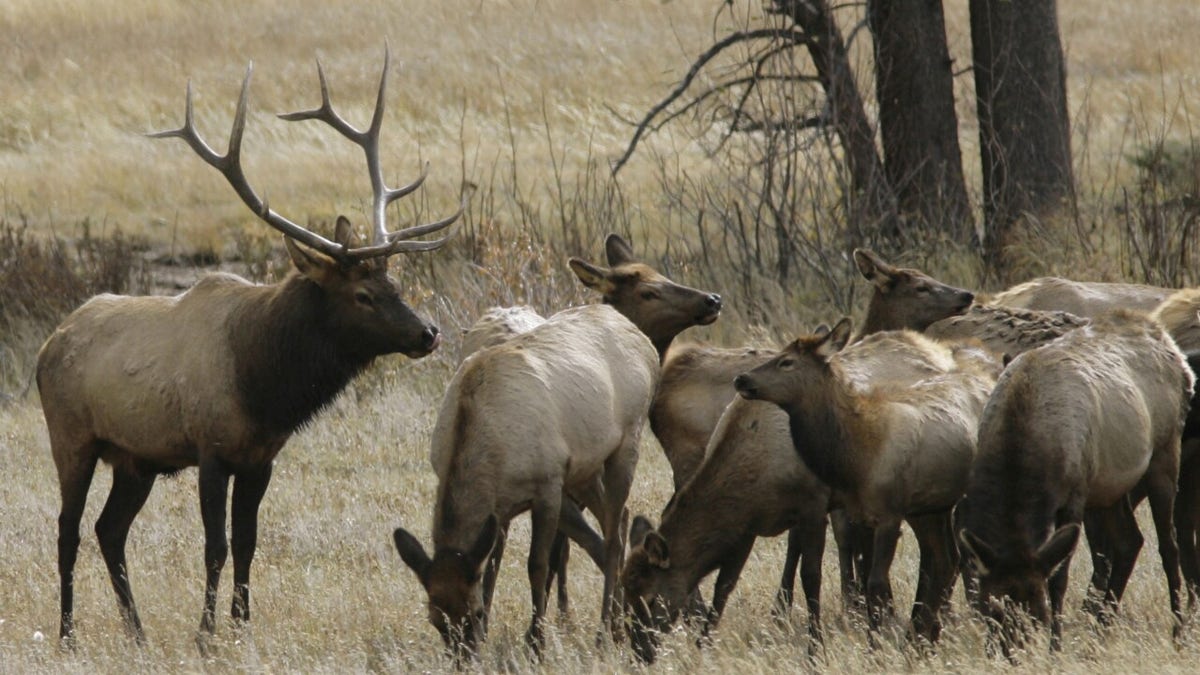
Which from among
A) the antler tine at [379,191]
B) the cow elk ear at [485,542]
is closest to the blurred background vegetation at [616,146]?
the antler tine at [379,191]

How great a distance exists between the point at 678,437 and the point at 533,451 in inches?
67.0

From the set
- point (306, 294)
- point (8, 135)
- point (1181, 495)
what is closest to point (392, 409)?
point (306, 294)

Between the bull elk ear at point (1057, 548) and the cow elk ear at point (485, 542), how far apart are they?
7.63 feet

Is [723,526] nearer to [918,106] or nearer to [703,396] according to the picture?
[703,396]

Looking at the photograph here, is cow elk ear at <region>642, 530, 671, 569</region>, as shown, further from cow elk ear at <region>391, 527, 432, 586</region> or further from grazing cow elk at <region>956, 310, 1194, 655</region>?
grazing cow elk at <region>956, 310, 1194, 655</region>

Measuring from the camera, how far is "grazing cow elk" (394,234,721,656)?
26.3ft

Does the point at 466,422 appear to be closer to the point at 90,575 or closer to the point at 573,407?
the point at 573,407

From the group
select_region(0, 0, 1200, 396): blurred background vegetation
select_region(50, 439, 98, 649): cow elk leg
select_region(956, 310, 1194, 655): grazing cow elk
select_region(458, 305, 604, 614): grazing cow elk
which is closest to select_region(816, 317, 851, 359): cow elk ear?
select_region(956, 310, 1194, 655): grazing cow elk

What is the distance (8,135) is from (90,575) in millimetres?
25357

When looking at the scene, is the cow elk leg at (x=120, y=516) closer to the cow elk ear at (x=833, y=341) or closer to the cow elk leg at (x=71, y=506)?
the cow elk leg at (x=71, y=506)

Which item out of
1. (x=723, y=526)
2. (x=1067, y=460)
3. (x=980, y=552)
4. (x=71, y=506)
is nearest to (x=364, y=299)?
(x=71, y=506)

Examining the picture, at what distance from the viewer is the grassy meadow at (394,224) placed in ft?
29.0

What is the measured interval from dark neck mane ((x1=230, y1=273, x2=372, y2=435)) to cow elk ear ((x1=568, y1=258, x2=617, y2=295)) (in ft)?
5.26

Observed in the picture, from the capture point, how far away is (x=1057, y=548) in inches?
297
